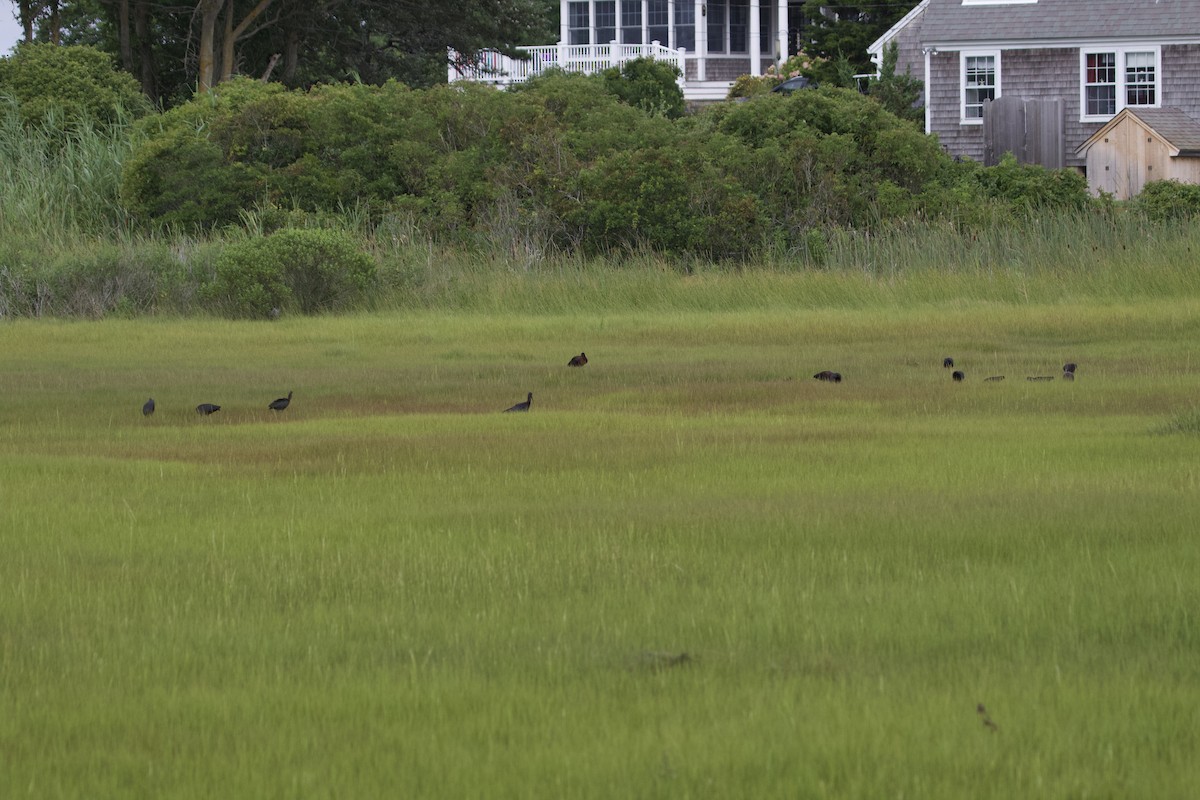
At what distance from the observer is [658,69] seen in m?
38.6

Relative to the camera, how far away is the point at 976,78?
43344 mm

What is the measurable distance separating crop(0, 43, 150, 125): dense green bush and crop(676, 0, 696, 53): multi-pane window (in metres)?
25.5

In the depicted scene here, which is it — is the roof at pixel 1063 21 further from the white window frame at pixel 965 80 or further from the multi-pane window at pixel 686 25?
the multi-pane window at pixel 686 25

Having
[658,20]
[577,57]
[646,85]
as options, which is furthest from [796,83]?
[646,85]

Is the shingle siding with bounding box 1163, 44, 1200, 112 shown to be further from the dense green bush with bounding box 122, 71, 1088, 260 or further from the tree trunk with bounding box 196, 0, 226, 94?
the tree trunk with bounding box 196, 0, 226, 94

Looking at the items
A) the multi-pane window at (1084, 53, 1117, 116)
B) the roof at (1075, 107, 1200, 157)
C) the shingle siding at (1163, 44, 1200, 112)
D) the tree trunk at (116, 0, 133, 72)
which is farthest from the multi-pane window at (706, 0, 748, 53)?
the tree trunk at (116, 0, 133, 72)

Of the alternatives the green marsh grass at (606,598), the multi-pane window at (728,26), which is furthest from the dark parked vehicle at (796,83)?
the green marsh grass at (606,598)

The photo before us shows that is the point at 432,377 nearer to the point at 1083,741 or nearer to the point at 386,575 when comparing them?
the point at 386,575

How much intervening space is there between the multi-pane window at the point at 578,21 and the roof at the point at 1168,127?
68.7 feet

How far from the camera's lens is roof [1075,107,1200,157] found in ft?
127

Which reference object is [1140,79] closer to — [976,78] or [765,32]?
[976,78]

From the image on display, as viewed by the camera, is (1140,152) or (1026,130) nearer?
(1140,152)

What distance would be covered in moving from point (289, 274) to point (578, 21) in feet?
119

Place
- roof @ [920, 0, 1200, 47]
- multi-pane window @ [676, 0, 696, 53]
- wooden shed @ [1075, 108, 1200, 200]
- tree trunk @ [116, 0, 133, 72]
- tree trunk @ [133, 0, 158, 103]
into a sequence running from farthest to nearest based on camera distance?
multi-pane window @ [676, 0, 696, 53]
roof @ [920, 0, 1200, 47]
tree trunk @ [133, 0, 158, 103]
tree trunk @ [116, 0, 133, 72]
wooden shed @ [1075, 108, 1200, 200]
